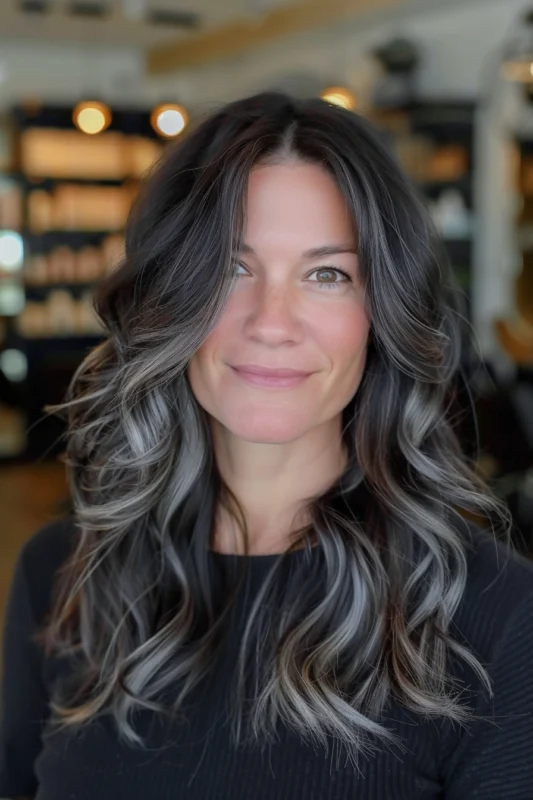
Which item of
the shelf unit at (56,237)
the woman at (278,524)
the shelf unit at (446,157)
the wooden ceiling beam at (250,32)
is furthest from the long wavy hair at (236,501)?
the shelf unit at (56,237)

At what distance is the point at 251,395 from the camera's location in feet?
3.72

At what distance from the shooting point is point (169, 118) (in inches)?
267

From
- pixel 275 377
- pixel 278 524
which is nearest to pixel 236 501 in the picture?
pixel 278 524

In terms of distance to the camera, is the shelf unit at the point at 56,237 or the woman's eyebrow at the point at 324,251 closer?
the woman's eyebrow at the point at 324,251

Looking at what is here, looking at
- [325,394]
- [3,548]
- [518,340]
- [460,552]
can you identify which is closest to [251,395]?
[325,394]

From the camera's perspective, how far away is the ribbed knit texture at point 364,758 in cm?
103

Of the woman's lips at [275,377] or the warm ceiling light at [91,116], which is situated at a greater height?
the warm ceiling light at [91,116]

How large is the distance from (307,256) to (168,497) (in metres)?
0.40

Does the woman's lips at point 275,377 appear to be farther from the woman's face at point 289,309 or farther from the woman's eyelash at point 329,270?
the woman's eyelash at point 329,270

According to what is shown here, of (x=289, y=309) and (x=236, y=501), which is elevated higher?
(x=289, y=309)

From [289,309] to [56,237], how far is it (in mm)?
6249

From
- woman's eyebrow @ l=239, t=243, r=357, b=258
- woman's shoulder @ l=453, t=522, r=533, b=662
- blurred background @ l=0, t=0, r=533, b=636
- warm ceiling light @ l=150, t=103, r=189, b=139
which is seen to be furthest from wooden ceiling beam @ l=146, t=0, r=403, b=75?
woman's shoulder @ l=453, t=522, r=533, b=662

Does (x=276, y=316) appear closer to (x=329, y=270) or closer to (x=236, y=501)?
(x=329, y=270)

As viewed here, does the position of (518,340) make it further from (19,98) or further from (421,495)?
(19,98)
